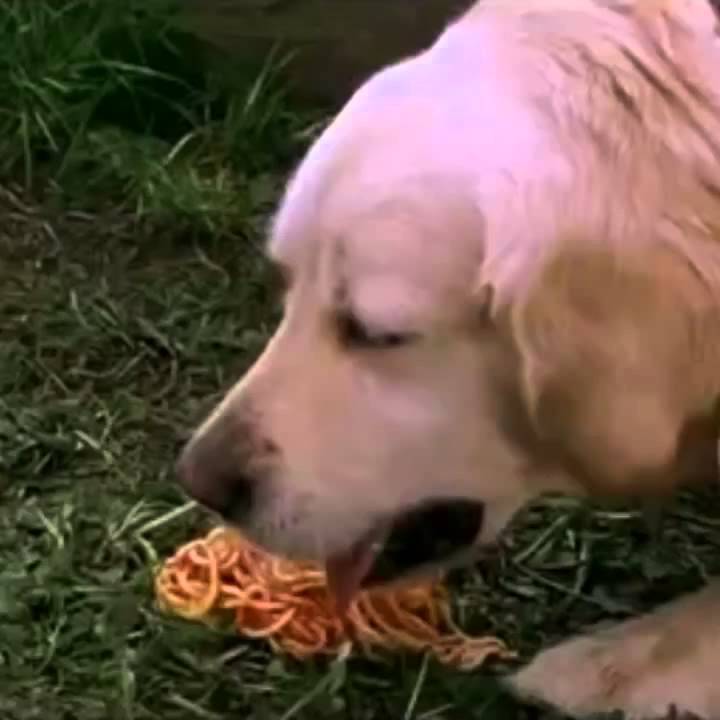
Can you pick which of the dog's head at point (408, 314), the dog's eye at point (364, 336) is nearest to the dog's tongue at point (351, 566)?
the dog's head at point (408, 314)

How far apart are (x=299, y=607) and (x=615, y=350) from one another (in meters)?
0.53

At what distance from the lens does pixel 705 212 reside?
166 centimetres

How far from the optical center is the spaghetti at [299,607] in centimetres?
203

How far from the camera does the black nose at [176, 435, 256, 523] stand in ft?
→ 5.82

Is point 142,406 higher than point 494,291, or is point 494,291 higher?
point 494,291

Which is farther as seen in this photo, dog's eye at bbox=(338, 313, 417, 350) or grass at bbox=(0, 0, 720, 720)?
grass at bbox=(0, 0, 720, 720)

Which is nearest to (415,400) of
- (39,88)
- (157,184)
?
(157,184)

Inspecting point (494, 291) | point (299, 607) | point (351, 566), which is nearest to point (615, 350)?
point (494, 291)

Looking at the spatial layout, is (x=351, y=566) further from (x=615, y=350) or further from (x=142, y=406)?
(x=142, y=406)

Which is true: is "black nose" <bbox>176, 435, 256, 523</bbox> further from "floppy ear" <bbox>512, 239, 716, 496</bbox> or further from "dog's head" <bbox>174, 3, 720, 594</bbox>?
"floppy ear" <bbox>512, 239, 716, 496</bbox>

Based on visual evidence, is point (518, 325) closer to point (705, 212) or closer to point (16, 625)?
point (705, 212)

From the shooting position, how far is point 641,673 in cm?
197

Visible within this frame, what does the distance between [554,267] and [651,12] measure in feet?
0.80

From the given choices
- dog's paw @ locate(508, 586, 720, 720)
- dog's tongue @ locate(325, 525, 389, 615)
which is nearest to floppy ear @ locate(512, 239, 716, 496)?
dog's tongue @ locate(325, 525, 389, 615)
